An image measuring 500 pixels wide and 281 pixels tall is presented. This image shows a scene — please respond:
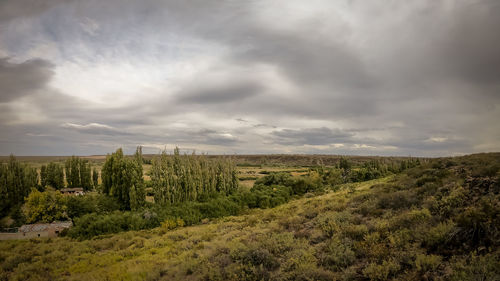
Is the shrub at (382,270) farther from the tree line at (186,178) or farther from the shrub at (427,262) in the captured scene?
the tree line at (186,178)

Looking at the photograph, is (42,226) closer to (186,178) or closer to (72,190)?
(186,178)

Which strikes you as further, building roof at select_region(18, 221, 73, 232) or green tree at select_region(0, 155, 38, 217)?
green tree at select_region(0, 155, 38, 217)

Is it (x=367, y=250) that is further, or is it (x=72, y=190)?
(x=72, y=190)

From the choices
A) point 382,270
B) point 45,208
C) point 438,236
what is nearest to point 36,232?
point 45,208

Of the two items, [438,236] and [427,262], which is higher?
[438,236]

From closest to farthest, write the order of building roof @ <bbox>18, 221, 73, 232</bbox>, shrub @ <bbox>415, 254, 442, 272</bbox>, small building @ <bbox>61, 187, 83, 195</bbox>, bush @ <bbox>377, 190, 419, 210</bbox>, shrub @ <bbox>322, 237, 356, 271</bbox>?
shrub @ <bbox>415, 254, 442, 272</bbox>
shrub @ <bbox>322, 237, 356, 271</bbox>
bush @ <bbox>377, 190, 419, 210</bbox>
building roof @ <bbox>18, 221, 73, 232</bbox>
small building @ <bbox>61, 187, 83, 195</bbox>

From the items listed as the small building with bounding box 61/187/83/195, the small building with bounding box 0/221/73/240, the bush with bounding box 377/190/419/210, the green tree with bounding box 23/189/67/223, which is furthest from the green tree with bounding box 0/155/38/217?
the bush with bounding box 377/190/419/210

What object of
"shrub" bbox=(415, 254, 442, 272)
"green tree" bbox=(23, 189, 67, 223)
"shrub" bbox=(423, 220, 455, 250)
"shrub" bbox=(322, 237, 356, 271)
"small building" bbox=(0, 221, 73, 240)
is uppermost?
"shrub" bbox=(423, 220, 455, 250)

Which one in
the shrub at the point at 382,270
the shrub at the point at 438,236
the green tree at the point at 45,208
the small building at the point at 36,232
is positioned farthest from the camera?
the green tree at the point at 45,208

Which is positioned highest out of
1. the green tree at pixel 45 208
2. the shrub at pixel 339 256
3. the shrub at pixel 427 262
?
the shrub at pixel 427 262

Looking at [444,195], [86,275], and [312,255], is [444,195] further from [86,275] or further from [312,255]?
[86,275]

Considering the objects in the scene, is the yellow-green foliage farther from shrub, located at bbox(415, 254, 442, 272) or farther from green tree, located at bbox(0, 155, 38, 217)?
green tree, located at bbox(0, 155, 38, 217)

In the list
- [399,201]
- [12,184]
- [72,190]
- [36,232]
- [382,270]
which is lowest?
[36,232]

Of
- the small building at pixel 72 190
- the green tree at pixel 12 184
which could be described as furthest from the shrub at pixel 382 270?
the small building at pixel 72 190
